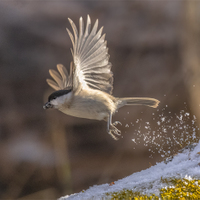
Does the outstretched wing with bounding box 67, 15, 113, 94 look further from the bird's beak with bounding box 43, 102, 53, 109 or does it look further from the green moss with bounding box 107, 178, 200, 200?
the green moss with bounding box 107, 178, 200, 200

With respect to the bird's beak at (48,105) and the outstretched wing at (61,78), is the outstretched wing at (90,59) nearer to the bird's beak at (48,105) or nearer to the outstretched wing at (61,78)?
the bird's beak at (48,105)

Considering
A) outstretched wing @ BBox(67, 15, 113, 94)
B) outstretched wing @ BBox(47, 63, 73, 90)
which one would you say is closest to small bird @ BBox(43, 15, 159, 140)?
outstretched wing @ BBox(67, 15, 113, 94)

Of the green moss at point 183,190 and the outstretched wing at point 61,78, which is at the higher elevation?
the outstretched wing at point 61,78

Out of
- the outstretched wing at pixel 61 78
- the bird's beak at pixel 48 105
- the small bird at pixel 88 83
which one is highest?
the outstretched wing at pixel 61 78

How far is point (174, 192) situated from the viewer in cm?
104

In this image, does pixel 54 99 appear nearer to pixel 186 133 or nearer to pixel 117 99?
pixel 117 99

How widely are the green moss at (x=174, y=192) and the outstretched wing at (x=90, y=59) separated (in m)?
0.52

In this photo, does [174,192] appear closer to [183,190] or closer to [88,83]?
[183,190]

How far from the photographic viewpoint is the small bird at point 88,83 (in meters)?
0.93

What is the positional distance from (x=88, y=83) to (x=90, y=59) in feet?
0.42

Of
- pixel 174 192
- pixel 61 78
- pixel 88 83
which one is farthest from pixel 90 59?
pixel 174 192

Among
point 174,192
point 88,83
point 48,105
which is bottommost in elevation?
point 174,192

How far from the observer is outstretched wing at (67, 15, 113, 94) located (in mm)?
915

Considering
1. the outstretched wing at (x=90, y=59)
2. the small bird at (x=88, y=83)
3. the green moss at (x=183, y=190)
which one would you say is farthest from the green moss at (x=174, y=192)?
the outstretched wing at (x=90, y=59)
